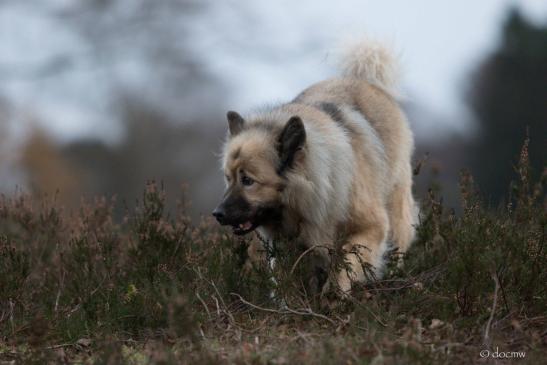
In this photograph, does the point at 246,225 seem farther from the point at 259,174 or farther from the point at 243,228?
the point at 259,174

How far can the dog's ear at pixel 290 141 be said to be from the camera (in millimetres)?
6375

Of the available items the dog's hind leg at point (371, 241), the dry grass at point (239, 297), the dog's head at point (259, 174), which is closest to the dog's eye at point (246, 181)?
the dog's head at point (259, 174)

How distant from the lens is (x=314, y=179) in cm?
648

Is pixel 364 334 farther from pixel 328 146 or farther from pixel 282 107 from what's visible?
pixel 282 107

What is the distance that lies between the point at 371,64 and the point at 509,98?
2379 centimetres

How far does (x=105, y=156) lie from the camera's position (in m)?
34.7

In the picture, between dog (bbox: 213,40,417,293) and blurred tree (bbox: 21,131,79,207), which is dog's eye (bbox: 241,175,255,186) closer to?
dog (bbox: 213,40,417,293)

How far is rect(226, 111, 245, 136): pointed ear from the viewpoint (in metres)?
6.88

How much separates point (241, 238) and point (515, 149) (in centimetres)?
2349

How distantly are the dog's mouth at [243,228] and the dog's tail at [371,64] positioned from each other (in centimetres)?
237

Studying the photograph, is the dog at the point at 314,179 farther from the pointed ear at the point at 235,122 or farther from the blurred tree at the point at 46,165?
the blurred tree at the point at 46,165

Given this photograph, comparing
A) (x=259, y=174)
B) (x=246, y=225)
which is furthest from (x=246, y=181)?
(x=246, y=225)

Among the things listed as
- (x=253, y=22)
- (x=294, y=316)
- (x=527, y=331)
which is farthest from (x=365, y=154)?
(x=253, y=22)

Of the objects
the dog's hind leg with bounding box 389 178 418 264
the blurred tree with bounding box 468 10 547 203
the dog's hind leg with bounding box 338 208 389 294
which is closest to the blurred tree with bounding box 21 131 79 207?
the blurred tree with bounding box 468 10 547 203
